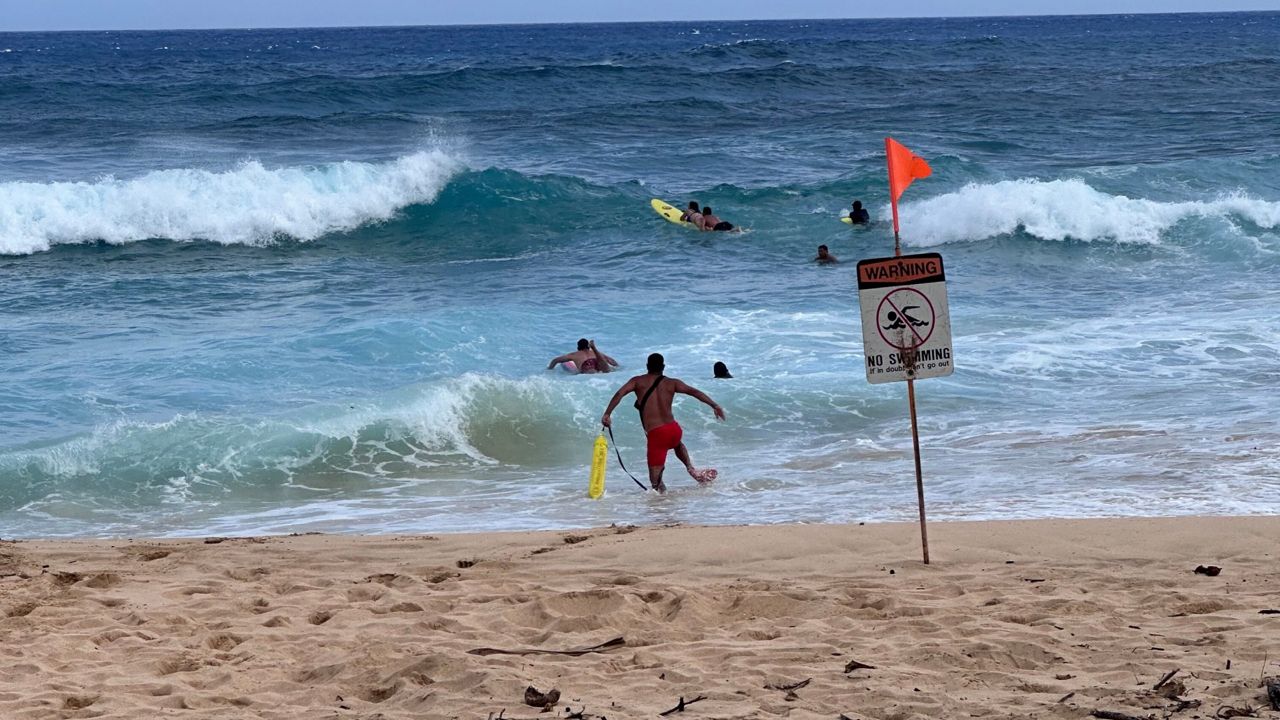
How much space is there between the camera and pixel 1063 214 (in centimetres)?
2169

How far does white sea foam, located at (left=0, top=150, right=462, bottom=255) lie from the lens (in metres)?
21.6

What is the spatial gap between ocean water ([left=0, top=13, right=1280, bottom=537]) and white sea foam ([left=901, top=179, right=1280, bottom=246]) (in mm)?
64

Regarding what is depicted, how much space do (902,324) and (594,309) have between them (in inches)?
408

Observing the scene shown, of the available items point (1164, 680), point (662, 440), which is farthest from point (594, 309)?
point (1164, 680)

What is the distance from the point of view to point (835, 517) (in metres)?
8.44

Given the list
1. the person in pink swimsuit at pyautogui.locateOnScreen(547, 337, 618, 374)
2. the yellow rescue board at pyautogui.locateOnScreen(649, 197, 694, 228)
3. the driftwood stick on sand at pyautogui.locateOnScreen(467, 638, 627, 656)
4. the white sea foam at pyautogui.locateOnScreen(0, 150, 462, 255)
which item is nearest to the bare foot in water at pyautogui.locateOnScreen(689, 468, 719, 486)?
the person in pink swimsuit at pyautogui.locateOnScreen(547, 337, 618, 374)

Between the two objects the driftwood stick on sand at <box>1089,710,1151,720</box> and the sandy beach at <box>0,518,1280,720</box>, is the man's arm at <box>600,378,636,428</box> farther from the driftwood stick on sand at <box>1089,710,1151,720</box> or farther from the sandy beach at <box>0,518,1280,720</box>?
the driftwood stick on sand at <box>1089,710,1151,720</box>

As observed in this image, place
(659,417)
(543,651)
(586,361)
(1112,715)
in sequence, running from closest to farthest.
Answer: (1112,715)
(543,651)
(659,417)
(586,361)

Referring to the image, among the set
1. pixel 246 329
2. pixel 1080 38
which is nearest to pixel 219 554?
pixel 246 329

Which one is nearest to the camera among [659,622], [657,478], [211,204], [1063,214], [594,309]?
[659,622]

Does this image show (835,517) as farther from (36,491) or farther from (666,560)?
(36,491)

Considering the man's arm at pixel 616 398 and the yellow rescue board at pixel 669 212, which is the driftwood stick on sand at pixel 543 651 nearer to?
the man's arm at pixel 616 398

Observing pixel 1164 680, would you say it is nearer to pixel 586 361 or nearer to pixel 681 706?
pixel 681 706

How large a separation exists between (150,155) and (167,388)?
18733 mm
